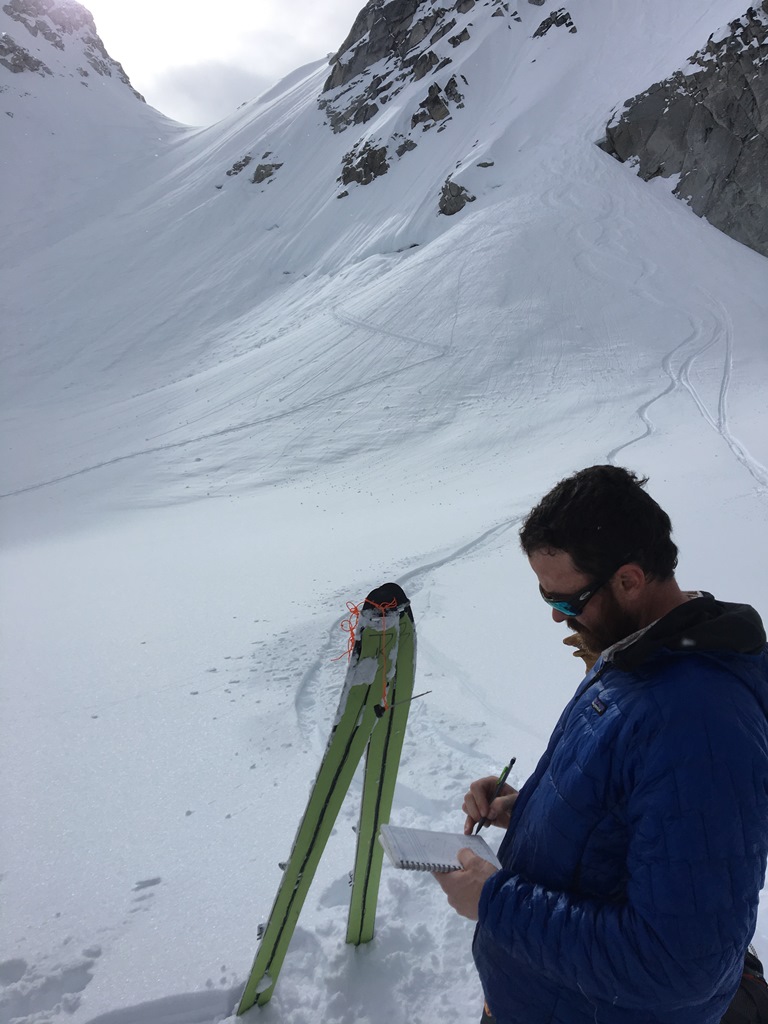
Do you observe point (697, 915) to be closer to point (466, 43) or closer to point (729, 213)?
point (729, 213)

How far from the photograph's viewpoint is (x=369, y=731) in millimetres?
2117

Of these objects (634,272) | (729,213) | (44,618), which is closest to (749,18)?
(729,213)

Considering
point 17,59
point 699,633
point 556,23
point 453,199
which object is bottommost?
point 699,633

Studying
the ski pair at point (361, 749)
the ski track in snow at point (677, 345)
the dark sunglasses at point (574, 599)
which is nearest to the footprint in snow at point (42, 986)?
the ski pair at point (361, 749)

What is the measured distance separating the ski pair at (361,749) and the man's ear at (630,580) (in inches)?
29.3

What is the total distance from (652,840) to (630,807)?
0.21 feet

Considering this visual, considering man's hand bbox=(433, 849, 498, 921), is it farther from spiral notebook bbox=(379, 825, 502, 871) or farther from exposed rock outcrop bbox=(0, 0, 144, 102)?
exposed rock outcrop bbox=(0, 0, 144, 102)

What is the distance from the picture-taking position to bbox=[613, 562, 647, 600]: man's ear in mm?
1335

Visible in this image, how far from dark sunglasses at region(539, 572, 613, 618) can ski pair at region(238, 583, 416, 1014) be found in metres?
0.60

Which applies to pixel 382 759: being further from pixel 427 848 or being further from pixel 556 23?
pixel 556 23

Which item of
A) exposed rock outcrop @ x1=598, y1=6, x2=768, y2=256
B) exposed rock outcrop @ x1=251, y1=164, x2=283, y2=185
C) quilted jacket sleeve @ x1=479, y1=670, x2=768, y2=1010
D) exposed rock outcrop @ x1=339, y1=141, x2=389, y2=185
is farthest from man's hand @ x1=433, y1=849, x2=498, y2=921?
exposed rock outcrop @ x1=251, y1=164, x2=283, y2=185

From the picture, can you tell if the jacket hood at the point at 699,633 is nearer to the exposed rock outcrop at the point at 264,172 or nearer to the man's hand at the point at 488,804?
the man's hand at the point at 488,804

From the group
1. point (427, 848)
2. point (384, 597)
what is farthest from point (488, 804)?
point (384, 597)

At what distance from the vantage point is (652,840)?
1.10 meters
